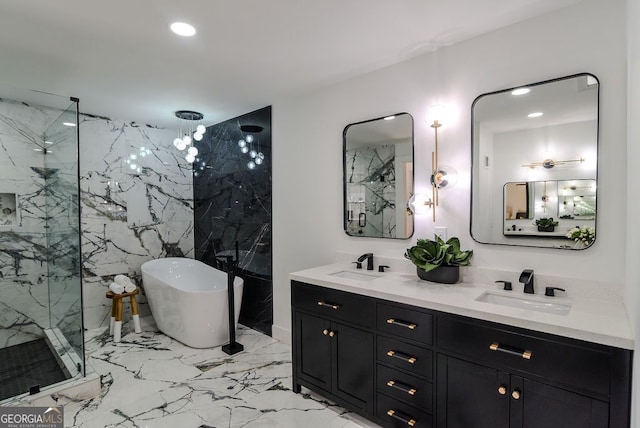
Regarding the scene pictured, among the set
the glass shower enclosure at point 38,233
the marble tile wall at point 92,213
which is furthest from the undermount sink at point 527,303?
the marble tile wall at point 92,213

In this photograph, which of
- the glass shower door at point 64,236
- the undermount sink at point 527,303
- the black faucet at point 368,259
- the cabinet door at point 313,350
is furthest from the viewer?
the glass shower door at point 64,236

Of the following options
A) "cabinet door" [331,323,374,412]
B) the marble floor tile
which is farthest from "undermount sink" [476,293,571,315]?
the marble floor tile

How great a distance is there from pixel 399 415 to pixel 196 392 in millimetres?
1558

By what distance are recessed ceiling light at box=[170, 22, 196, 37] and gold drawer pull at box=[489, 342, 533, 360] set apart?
2.44 metres

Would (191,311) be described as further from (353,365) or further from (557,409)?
(557,409)

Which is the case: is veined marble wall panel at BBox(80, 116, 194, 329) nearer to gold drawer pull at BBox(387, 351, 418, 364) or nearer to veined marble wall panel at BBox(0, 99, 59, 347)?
veined marble wall panel at BBox(0, 99, 59, 347)

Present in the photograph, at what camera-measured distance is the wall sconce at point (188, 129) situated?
3533 millimetres

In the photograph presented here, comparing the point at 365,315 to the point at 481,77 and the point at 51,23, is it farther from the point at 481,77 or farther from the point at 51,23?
the point at 51,23

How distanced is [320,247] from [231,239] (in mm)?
1525

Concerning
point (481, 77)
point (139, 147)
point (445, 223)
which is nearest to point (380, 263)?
point (445, 223)

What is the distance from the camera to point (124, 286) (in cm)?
376

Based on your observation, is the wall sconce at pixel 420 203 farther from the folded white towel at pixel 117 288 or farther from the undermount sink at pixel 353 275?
the folded white towel at pixel 117 288

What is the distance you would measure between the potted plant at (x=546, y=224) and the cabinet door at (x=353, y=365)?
1.21 meters

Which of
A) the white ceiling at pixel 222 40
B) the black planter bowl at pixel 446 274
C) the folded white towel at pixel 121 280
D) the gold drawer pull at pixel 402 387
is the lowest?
the gold drawer pull at pixel 402 387
